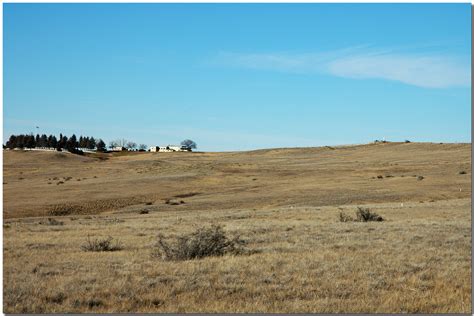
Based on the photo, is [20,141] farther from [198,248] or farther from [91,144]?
[198,248]

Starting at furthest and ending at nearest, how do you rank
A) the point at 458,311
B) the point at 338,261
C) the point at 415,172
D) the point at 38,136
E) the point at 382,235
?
1. the point at 38,136
2. the point at 415,172
3. the point at 382,235
4. the point at 338,261
5. the point at 458,311

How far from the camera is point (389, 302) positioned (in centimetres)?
938

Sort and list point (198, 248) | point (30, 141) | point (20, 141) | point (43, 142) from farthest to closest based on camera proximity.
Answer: point (43, 142)
point (20, 141)
point (30, 141)
point (198, 248)

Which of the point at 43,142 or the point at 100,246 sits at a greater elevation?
the point at 43,142

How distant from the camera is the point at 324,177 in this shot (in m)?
66.9

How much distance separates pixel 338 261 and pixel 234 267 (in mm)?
2350

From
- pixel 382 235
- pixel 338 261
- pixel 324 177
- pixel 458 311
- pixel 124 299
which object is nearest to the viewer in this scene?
pixel 458 311

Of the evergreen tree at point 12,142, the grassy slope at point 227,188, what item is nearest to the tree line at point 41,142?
the evergreen tree at point 12,142

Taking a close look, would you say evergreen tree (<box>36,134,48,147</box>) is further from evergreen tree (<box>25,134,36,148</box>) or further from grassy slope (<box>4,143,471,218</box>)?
grassy slope (<box>4,143,471,218</box>)

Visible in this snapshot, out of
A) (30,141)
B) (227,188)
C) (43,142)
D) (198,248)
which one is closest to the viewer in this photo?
(198,248)

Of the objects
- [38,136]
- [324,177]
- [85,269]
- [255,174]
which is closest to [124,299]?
[85,269]

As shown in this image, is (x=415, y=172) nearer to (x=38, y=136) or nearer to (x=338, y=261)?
(x=338, y=261)

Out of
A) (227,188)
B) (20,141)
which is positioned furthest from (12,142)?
(227,188)

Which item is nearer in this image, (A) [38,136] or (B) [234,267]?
(B) [234,267]
